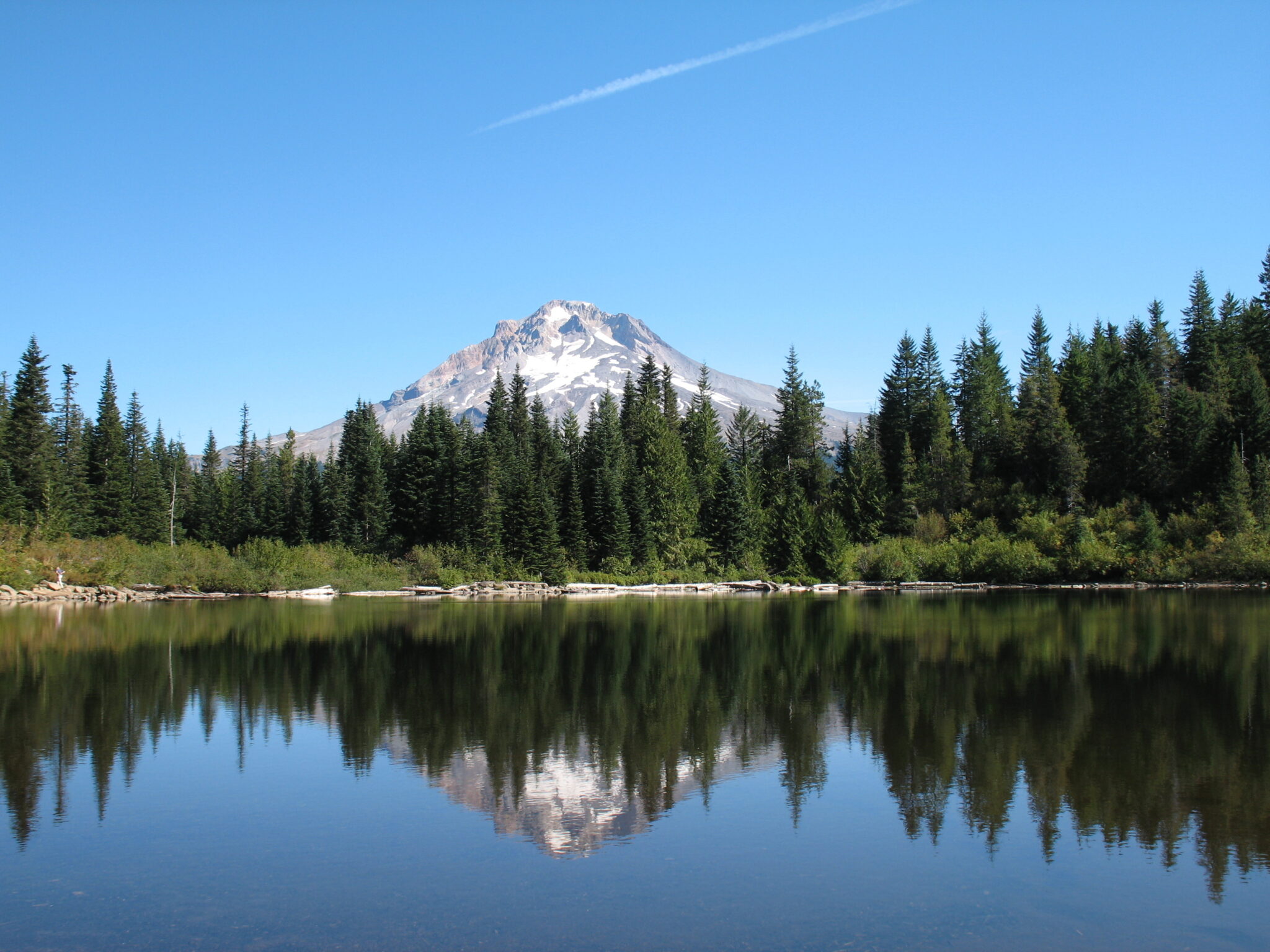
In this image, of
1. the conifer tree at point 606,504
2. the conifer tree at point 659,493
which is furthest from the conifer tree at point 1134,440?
the conifer tree at point 606,504

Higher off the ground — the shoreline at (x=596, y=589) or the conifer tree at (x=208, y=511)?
the conifer tree at (x=208, y=511)

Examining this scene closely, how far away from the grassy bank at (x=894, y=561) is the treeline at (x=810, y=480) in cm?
25

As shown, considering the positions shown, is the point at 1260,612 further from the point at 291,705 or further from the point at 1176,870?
the point at 291,705

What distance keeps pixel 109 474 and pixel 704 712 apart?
87.0 meters

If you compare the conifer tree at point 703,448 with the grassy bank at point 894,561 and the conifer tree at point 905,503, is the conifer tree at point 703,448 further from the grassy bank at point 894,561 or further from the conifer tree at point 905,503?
the conifer tree at point 905,503

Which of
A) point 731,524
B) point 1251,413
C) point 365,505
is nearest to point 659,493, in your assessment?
point 731,524

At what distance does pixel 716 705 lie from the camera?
23.3 meters

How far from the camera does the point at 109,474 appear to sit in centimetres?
9194

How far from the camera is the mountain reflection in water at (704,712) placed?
15.0m

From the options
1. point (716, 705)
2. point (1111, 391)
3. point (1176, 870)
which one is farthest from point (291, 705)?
point (1111, 391)

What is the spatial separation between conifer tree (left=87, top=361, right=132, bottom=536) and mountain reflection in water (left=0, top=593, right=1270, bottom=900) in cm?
5335

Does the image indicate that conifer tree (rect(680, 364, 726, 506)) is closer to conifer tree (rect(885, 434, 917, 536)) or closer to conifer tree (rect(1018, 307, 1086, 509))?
conifer tree (rect(885, 434, 917, 536))

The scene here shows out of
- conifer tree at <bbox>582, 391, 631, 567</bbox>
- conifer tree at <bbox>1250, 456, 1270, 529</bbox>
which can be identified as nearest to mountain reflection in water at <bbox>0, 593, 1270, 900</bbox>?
conifer tree at <bbox>1250, 456, 1270, 529</bbox>

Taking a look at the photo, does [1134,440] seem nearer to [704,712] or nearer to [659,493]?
[659,493]
